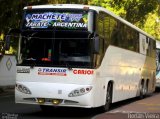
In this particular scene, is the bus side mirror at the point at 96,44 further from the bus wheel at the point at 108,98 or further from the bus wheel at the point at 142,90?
the bus wheel at the point at 142,90

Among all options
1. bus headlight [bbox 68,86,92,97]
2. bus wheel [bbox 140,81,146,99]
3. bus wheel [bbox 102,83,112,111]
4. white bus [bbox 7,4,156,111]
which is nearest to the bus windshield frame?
white bus [bbox 7,4,156,111]

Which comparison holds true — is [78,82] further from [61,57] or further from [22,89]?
[22,89]

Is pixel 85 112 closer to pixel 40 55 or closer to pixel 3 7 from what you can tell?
pixel 40 55

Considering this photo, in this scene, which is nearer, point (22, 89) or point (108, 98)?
point (22, 89)

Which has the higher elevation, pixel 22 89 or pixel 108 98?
pixel 22 89

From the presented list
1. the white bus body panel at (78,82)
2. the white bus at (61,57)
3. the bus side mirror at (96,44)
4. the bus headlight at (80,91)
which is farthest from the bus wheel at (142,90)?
the bus side mirror at (96,44)

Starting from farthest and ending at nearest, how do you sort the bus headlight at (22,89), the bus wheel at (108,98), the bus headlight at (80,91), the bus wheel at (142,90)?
the bus wheel at (142,90) < the bus wheel at (108,98) < the bus headlight at (22,89) < the bus headlight at (80,91)

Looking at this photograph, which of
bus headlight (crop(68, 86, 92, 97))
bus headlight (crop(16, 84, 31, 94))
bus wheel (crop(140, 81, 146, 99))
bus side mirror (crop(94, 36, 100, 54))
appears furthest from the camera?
bus wheel (crop(140, 81, 146, 99))

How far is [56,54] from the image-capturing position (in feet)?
53.0

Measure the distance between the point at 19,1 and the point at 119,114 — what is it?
477 inches

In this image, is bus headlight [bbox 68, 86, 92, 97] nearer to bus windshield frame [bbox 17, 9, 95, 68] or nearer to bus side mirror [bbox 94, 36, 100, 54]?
bus windshield frame [bbox 17, 9, 95, 68]

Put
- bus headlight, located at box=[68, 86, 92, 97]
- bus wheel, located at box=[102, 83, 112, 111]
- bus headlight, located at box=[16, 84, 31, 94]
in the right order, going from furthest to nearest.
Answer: bus wheel, located at box=[102, 83, 112, 111]
bus headlight, located at box=[16, 84, 31, 94]
bus headlight, located at box=[68, 86, 92, 97]

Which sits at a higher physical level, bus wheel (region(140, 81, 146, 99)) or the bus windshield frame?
the bus windshield frame

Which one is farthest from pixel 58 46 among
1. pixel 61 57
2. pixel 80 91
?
pixel 80 91
